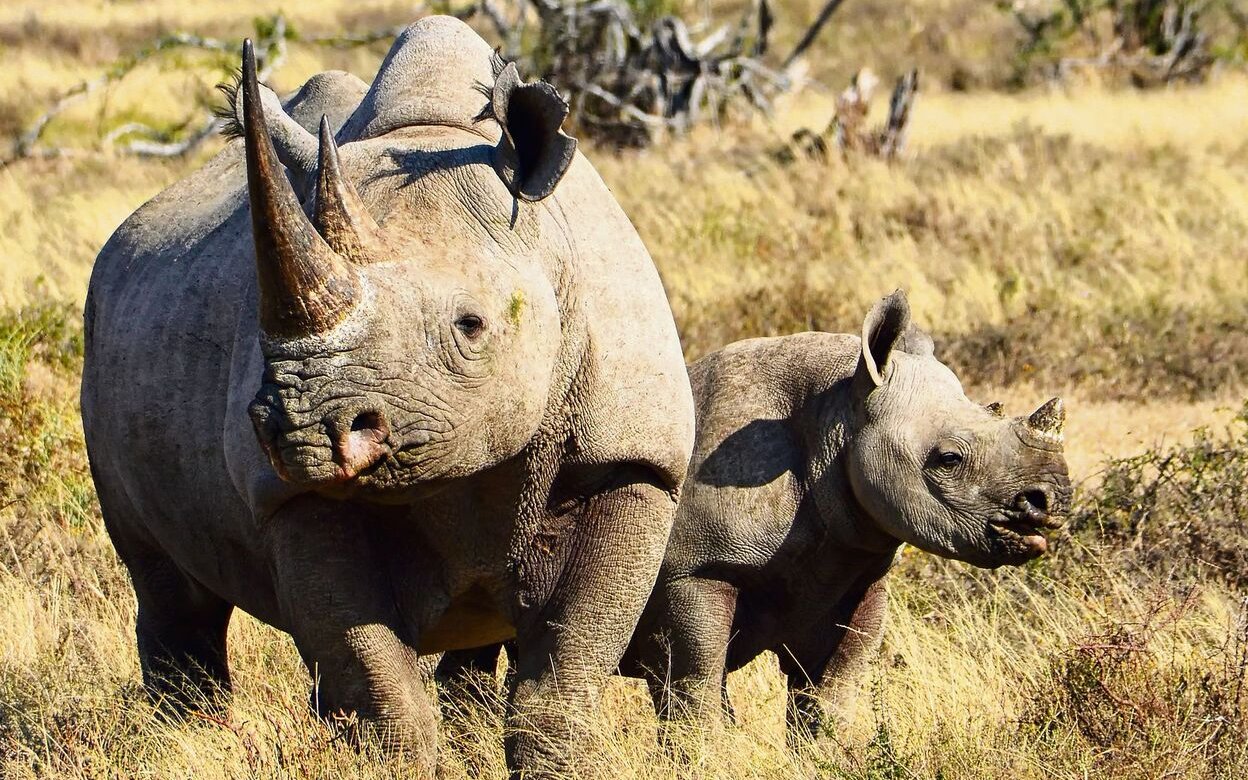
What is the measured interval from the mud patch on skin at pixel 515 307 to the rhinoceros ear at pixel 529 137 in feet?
0.91

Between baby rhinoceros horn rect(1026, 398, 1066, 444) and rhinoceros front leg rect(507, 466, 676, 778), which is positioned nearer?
rhinoceros front leg rect(507, 466, 676, 778)

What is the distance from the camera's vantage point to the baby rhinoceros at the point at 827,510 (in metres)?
5.70

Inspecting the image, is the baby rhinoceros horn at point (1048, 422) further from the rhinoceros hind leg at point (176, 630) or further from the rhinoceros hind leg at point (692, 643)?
the rhinoceros hind leg at point (176, 630)

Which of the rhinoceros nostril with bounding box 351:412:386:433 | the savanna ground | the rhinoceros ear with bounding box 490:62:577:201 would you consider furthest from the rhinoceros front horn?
the savanna ground

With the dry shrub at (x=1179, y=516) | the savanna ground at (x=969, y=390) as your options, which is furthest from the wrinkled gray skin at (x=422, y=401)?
the dry shrub at (x=1179, y=516)

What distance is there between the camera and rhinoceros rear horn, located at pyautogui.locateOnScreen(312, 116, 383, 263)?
4.08m

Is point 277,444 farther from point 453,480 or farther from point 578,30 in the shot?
point 578,30

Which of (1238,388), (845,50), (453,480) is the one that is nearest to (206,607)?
(453,480)

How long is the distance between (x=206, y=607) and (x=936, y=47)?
25854mm

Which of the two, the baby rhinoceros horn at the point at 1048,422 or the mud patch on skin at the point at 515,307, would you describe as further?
the baby rhinoceros horn at the point at 1048,422

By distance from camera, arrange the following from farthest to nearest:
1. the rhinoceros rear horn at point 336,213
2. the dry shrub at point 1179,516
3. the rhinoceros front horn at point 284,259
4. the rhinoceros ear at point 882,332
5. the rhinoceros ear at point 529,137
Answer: the dry shrub at point 1179,516 → the rhinoceros ear at point 882,332 → the rhinoceros ear at point 529,137 → the rhinoceros rear horn at point 336,213 → the rhinoceros front horn at point 284,259

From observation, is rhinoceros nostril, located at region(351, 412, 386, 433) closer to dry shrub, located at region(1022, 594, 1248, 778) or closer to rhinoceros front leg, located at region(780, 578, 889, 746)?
dry shrub, located at region(1022, 594, 1248, 778)

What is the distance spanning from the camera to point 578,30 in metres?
18.9

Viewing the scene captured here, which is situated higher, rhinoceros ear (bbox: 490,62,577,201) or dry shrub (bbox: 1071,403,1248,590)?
rhinoceros ear (bbox: 490,62,577,201)
